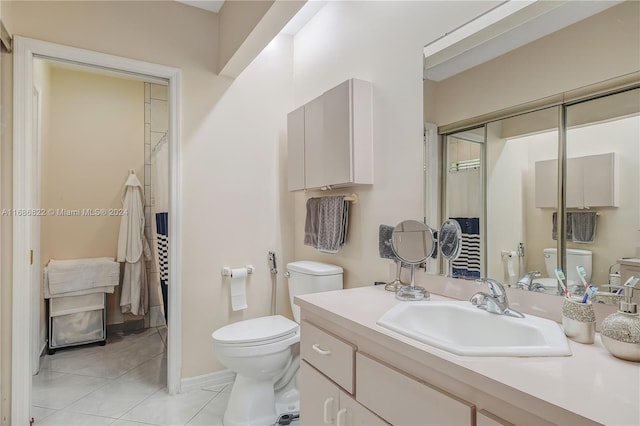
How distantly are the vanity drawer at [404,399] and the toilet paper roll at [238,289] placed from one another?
1455 mm

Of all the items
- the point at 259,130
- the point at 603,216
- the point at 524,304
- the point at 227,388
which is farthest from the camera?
the point at 259,130

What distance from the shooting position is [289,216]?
2.64m

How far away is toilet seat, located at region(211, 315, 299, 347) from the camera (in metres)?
1.79

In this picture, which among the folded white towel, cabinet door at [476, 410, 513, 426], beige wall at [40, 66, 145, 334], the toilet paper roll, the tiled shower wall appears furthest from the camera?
the tiled shower wall

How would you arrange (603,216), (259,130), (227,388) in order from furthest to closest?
(259,130) → (227,388) → (603,216)

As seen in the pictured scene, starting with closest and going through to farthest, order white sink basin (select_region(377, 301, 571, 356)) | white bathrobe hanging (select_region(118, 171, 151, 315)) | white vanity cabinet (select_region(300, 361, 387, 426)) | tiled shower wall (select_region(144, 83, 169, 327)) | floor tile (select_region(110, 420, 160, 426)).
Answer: white sink basin (select_region(377, 301, 571, 356)) < white vanity cabinet (select_region(300, 361, 387, 426)) < floor tile (select_region(110, 420, 160, 426)) < white bathrobe hanging (select_region(118, 171, 151, 315)) < tiled shower wall (select_region(144, 83, 169, 327))

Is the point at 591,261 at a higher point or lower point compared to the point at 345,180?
lower

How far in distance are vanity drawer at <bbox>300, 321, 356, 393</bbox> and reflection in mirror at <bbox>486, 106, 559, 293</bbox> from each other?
631mm

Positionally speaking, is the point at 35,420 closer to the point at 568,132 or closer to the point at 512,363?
the point at 512,363

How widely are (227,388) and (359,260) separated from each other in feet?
4.19

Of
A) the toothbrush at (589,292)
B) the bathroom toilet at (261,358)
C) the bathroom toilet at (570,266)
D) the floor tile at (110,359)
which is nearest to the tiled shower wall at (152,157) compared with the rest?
the floor tile at (110,359)

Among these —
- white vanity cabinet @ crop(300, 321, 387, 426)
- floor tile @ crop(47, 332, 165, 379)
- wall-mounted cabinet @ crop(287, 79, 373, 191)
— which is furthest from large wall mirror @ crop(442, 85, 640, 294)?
floor tile @ crop(47, 332, 165, 379)

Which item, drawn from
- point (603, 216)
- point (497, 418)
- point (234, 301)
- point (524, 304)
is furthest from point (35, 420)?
point (603, 216)

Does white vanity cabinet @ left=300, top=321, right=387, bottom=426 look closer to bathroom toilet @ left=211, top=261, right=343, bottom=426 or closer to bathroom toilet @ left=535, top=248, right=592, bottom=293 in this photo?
bathroom toilet @ left=211, top=261, right=343, bottom=426
